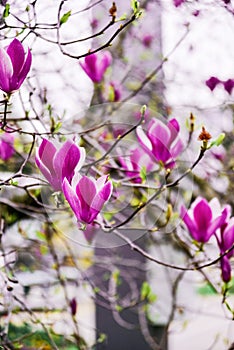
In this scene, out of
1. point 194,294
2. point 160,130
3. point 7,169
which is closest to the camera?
point 160,130

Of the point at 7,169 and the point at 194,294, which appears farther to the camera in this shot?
the point at 194,294

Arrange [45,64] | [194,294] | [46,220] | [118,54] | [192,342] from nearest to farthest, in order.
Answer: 1. [46,220]
2. [45,64]
3. [118,54]
4. [194,294]
5. [192,342]

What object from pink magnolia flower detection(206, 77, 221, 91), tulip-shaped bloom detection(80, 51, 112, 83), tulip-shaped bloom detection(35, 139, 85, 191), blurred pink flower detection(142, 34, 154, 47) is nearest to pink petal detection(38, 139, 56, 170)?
tulip-shaped bloom detection(35, 139, 85, 191)

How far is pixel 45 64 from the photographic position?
1424 mm

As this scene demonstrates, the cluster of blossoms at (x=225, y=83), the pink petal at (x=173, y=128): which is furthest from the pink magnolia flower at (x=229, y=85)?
the pink petal at (x=173, y=128)

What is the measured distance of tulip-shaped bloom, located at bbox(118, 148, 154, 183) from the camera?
2.68ft

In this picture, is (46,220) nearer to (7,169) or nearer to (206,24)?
(7,169)

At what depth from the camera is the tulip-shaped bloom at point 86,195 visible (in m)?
0.51

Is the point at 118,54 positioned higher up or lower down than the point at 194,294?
higher up

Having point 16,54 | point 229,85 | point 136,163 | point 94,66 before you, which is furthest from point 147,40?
point 16,54

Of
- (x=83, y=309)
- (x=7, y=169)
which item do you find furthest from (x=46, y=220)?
(x=83, y=309)

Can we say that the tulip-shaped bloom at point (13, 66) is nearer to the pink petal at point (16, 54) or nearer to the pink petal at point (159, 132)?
the pink petal at point (16, 54)

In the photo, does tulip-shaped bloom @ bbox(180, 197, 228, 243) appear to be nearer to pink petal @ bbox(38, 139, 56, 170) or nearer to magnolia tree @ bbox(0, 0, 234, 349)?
magnolia tree @ bbox(0, 0, 234, 349)

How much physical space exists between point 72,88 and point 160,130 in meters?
0.89
